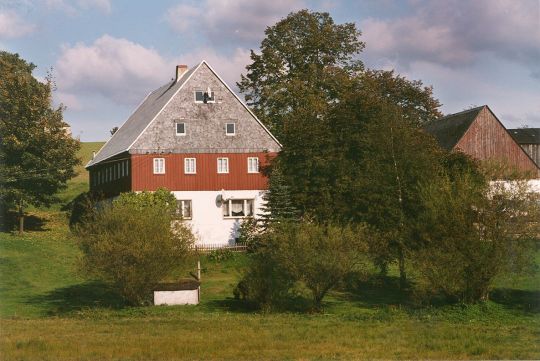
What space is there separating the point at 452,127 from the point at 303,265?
1483 inches

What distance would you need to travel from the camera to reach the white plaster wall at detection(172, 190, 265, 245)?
53.5 metres

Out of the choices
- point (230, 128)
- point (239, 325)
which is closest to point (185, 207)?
point (230, 128)

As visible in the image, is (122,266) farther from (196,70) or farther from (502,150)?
(502,150)

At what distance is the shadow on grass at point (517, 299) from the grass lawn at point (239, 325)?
0.19 ft

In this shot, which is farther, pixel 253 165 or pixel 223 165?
pixel 253 165

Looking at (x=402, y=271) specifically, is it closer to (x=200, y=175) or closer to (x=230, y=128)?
(x=200, y=175)

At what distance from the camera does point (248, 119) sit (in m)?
55.6

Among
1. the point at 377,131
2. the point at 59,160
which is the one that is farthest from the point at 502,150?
the point at 59,160

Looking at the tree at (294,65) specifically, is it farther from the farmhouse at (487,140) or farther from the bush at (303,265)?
the bush at (303,265)

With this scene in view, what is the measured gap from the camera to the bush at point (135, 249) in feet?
108

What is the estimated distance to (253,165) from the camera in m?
55.4

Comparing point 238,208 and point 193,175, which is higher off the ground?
point 193,175

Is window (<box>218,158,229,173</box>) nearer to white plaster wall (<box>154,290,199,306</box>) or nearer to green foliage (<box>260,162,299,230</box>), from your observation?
green foliage (<box>260,162,299,230</box>)

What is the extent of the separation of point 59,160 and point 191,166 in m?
9.87
